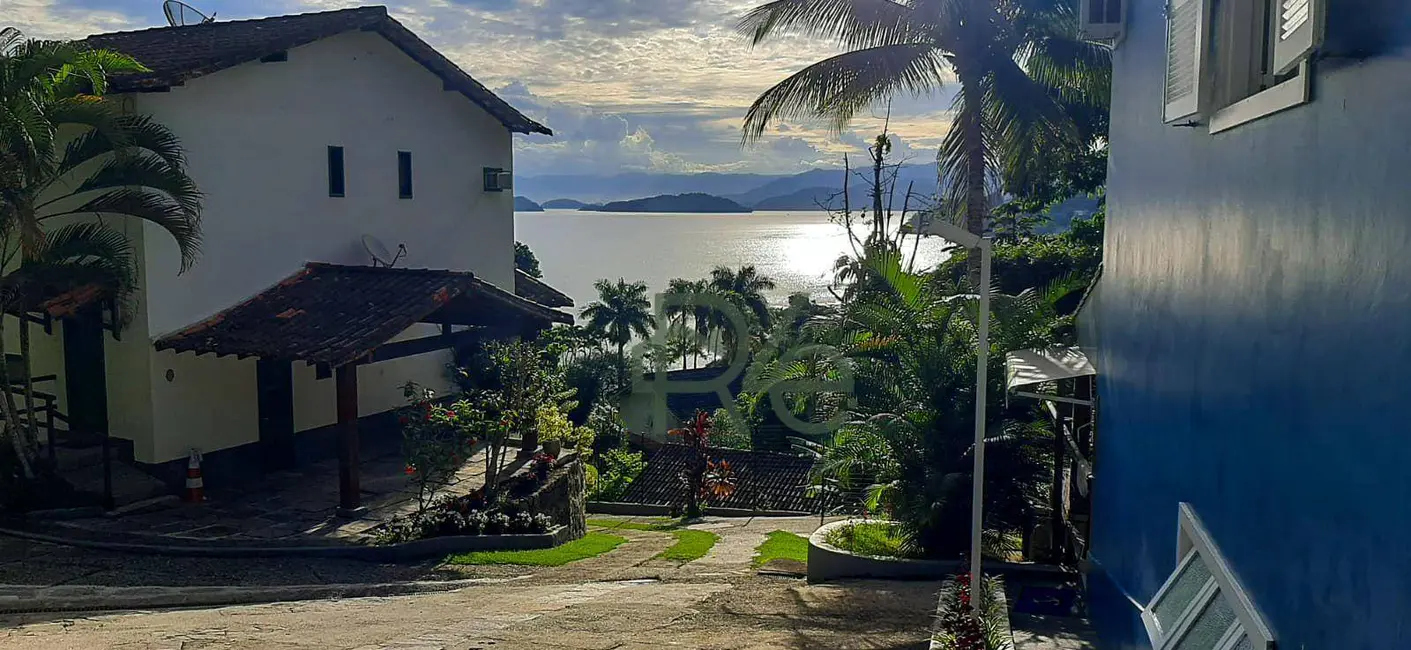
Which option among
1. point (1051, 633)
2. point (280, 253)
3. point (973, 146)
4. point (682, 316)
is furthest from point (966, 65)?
point (682, 316)

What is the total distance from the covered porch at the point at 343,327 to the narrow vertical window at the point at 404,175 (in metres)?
2.80

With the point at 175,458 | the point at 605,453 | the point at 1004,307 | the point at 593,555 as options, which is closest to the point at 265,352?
the point at 175,458

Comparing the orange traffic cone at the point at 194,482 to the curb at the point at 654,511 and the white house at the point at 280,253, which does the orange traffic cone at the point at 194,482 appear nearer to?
the white house at the point at 280,253

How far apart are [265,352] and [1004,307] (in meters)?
9.36

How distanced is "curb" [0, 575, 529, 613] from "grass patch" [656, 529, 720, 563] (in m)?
2.80

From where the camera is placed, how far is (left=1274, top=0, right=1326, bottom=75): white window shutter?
3180 mm

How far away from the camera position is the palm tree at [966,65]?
1548cm

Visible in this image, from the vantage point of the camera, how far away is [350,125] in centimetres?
1780

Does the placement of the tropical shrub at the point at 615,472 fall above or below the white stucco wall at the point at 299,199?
below

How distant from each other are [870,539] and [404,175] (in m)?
11.6

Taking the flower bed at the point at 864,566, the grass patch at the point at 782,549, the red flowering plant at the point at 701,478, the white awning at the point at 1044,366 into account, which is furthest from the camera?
the red flowering plant at the point at 701,478

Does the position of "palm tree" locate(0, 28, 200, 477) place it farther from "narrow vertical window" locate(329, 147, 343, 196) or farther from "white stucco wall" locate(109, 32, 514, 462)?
"narrow vertical window" locate(329, 147, 343, 196)

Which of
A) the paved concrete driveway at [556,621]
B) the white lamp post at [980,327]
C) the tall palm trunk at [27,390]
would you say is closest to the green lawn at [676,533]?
the paved concrete driveway at [556,621]

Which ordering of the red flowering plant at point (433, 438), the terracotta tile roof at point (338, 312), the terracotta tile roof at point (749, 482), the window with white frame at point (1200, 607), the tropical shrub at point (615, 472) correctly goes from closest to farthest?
Result: the window with white frame at point (1200, 607)
the red flowering plant at point (433, 438)
the terracotta tile roof at point (338, 312)
the terracotta tile roof at point (749, 482)
the tropical shrub at point (615, 472)
